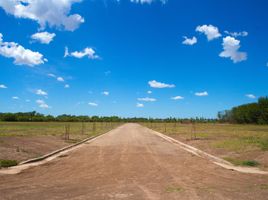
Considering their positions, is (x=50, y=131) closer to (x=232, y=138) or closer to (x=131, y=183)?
(x=232, y=138)

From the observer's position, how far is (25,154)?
52.0 ft

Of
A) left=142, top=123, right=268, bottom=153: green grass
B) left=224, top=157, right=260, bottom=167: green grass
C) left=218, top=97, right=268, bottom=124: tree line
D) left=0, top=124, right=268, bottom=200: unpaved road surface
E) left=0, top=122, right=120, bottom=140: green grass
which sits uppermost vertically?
left=218, top=97, right=268, bottom=124: tree line

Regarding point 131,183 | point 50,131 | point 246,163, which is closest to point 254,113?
point 50,131

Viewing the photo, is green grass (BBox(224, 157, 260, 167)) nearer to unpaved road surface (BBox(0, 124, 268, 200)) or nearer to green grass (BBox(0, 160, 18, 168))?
unpaved road surface (BBox(0, 124, 268, 200))

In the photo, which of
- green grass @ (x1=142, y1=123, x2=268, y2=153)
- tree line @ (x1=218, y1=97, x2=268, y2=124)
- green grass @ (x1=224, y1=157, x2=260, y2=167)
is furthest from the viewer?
tree line @ (x1=218, y1=97, x2=268, y2=124)

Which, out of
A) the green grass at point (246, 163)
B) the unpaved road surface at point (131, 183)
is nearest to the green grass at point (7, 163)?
the unpaved road surface at point (131, 183)

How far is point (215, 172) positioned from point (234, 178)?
1264 millimetres

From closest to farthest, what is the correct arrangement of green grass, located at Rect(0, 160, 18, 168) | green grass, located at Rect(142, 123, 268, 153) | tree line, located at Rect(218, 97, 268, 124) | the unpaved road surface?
the unpaved road surface
green grass, located at Rect(0, 160, 18, 168)
green grass, located at Rect(142, 123, 268, 153)
tree line, located at Rect(218, 97, 268, 124)

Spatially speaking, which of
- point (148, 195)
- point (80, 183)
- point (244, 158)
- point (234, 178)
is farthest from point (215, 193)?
point (244, 158)

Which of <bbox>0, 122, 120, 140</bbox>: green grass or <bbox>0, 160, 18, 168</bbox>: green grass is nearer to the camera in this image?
<bbox>0, 160, 18, 168</bbox>: green grass

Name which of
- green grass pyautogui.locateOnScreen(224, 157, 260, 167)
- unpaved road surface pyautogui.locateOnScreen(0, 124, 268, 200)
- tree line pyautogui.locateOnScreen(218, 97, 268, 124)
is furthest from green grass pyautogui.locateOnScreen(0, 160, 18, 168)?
tree line pyautogui.locateOnScreen(218, 97, 268, 124)

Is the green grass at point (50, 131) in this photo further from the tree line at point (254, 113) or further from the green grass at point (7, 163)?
the tree line at point (254, 113)

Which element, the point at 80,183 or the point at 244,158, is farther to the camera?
the point at 244,158

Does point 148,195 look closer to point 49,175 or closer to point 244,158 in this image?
point 49,175
